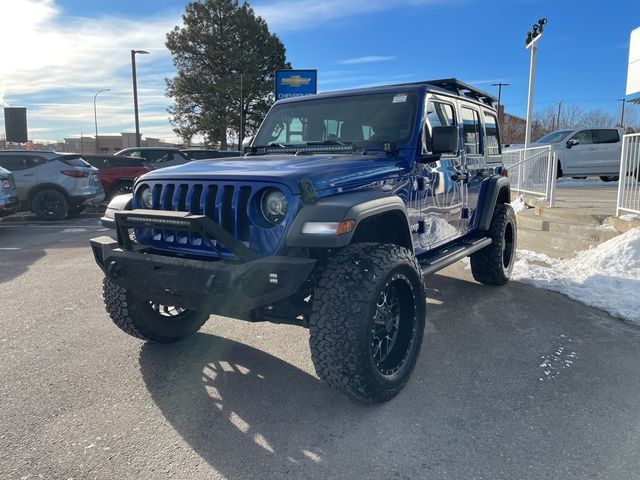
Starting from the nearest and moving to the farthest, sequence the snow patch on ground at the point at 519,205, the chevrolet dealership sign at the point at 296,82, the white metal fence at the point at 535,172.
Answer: the white metal fence at the point at 535,172 < the snow patch on ground at the point at 519,205 < the chevrolet dealership sign at the point at 296,82

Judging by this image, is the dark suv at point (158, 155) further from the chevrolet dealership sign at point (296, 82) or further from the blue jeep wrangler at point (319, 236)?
the blue jeep wrangler at point (319, 236)

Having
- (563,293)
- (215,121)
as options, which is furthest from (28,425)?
(215,121)

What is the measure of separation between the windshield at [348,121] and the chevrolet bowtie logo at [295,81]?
11347 millimetres

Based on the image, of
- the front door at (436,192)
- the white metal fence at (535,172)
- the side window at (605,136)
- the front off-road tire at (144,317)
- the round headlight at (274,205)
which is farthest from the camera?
the side window at (605,136)

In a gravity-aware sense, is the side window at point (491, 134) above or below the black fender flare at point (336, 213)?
above

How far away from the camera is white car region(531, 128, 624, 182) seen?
14.8 metres

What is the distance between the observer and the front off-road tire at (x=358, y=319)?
2.72 metres

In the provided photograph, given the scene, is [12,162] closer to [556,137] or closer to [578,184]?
[556,137]

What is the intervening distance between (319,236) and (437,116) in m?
2.15

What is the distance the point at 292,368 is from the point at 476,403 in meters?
1.27

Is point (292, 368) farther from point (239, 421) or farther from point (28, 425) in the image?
point (28, 425)

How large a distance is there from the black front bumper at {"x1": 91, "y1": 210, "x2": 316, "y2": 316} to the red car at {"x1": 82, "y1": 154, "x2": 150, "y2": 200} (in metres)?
11.4

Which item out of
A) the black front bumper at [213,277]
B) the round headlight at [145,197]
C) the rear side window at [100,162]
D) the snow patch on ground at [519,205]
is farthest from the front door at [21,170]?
the snow patch on ground at [519,205]

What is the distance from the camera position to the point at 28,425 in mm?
2789
